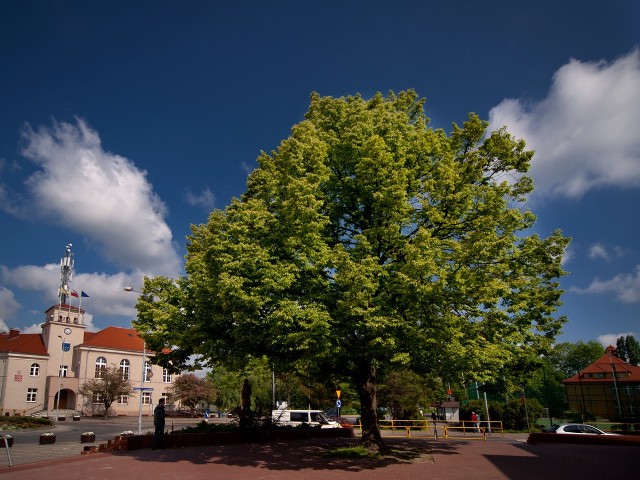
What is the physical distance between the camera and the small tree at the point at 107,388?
5462cm

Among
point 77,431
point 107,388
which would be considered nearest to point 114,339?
point 107,388

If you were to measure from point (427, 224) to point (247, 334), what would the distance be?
25.5ft

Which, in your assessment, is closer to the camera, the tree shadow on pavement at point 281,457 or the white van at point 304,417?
the tree shadow on pavement at point 281,457

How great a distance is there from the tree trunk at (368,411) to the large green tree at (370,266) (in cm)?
6

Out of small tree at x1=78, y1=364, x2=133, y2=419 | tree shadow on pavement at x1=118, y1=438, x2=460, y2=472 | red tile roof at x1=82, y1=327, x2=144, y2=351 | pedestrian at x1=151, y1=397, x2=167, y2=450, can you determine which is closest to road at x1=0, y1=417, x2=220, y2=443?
pedestrian at x1=151, y1=397, x2=167, y2=450

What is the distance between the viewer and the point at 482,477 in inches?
505

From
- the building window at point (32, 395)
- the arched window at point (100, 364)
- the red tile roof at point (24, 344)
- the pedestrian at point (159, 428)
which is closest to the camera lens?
the pedestrian at point (159, 428)

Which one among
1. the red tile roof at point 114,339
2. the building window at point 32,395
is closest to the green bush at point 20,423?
the building window at point 32,395

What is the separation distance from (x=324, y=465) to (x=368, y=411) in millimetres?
3356

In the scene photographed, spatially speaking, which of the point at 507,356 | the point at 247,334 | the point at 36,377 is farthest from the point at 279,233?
the point at 36,377

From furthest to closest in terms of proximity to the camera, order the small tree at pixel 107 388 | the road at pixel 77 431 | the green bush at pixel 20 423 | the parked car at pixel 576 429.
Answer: the small tree at pixel 107 388 → the green bush at pixel 20 423 → the road at pixel 77 431 → the parked car at pixel 576 429

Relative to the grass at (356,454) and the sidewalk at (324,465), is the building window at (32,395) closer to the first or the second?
the sidewalk at (324,465)

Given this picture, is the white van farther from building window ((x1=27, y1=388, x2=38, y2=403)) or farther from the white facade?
building window ((x1=27, y1=388, x2=38, y2=403))

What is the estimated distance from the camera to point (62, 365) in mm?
61688
